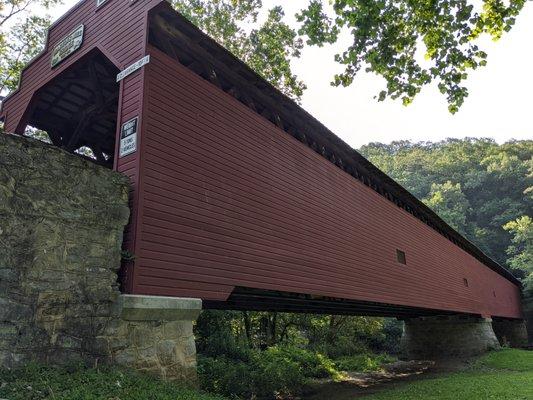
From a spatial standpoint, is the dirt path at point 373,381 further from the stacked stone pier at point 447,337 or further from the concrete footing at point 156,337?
the concrete footing at point 156,337

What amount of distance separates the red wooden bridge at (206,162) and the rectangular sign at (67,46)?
4 centimetres

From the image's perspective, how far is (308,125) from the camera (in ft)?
38.9

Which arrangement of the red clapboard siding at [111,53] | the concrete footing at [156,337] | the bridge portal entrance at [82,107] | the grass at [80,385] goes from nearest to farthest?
the grass at [80,385]
the concrete footing at [156,337]
the red clapboard siding at [111,53]
the bridge portal entrance at [82,107]

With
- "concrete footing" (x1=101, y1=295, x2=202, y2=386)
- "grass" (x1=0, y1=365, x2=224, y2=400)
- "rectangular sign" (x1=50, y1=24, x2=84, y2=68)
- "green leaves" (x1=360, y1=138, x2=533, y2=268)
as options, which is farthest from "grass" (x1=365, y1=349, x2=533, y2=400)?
"green leaves" (x1=360, y1=138, x2=533, y2=268)

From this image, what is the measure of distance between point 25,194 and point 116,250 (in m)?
1.42

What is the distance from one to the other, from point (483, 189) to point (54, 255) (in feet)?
182

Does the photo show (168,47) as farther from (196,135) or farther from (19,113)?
(19,113)

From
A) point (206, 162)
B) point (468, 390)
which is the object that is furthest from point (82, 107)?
point (468, 390)

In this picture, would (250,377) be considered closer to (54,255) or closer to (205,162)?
(205,162)

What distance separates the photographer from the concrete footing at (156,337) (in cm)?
582

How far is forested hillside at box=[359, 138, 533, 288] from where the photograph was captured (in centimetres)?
4431

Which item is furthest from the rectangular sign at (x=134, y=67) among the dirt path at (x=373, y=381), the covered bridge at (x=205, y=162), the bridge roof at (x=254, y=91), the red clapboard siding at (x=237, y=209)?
the dirt path at (x=373, y=381)

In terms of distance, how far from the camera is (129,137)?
7.05 m

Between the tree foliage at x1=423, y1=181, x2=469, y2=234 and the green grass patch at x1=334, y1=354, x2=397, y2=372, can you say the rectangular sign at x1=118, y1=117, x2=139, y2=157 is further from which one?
the tree foliage at x1=423, y1=181, x2=469, y2=234
